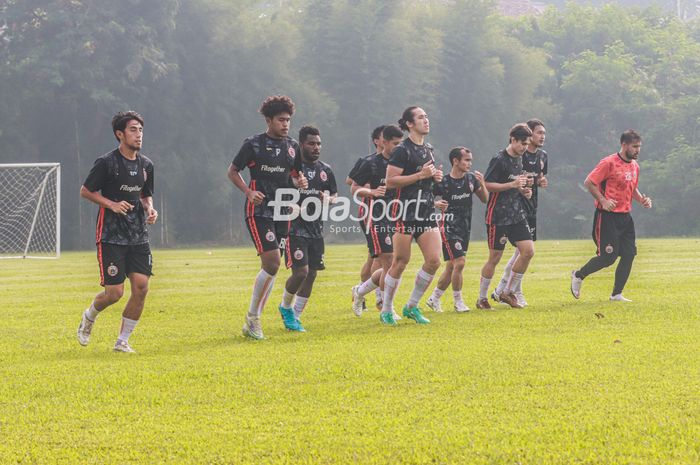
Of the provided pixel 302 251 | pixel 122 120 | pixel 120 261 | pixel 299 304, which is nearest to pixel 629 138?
pixel 302 251

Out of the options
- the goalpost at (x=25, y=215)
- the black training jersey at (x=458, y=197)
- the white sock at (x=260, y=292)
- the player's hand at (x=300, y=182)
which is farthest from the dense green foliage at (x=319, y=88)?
the white sock at (x=260, y=292)

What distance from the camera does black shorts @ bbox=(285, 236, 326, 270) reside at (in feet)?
38.0

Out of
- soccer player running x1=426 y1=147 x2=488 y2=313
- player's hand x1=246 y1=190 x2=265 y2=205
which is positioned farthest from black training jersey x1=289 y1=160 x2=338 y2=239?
soccer player running x1=426 y1=147 x2=488 y2=313

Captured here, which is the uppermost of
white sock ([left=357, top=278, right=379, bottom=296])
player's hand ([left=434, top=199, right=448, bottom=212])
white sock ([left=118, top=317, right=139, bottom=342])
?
player's hand ([left=434, top=199, right=448, bottom=212])

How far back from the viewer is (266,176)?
34.6 ft

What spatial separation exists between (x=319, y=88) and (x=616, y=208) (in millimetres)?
42277

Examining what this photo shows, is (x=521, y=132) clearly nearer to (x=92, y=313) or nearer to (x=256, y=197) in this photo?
(x=256, y=197)

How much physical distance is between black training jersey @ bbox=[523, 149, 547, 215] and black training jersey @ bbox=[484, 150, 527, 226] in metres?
0.20

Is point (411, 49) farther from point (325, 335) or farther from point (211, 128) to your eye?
point (325, 335)

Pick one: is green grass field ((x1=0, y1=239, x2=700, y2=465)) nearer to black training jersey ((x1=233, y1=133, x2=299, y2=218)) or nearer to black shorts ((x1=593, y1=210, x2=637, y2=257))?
black shorts ((x1=593, y1=210, x2=637, y2=257))

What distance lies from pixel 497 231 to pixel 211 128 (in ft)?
127

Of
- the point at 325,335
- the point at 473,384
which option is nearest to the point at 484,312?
the point at 325,335

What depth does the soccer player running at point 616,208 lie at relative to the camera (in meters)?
13.9
